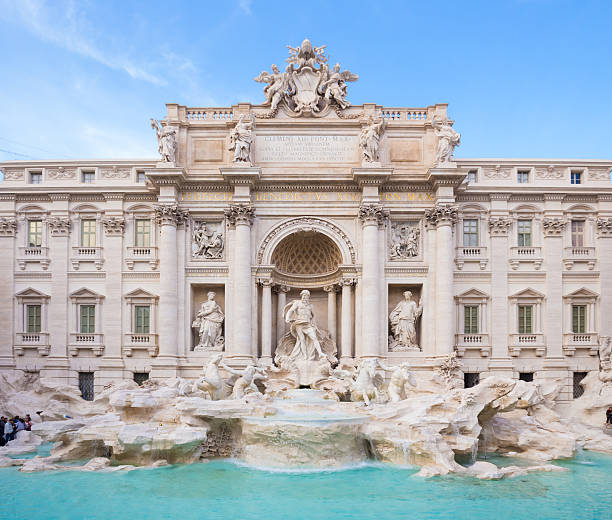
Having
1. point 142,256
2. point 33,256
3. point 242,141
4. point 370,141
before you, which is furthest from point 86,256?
point 370,141

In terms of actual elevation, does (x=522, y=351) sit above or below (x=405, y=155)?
below

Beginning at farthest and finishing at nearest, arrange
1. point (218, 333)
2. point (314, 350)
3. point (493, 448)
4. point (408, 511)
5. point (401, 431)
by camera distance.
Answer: point (218, 333) → point (314, 350) → point (493, 448) → point (401, 431) → point (408, 511)

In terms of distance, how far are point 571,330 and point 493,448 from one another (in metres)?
8.75

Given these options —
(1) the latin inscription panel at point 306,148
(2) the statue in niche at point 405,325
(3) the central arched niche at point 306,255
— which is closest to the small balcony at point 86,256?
(3) the central arched niche at point 306,255

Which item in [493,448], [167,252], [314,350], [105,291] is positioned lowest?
[493,448]

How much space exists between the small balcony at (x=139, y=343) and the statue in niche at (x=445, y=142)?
1473cm

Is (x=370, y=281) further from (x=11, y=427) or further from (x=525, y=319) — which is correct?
(x=11, y=427)

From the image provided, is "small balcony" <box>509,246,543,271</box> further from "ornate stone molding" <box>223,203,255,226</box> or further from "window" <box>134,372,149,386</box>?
"window" <box>134,372,149,386</box>

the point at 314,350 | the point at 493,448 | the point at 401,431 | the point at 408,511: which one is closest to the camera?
the point at 408,511

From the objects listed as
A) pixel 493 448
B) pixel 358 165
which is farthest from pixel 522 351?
pixel 358 165

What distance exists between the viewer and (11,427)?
18641 mm

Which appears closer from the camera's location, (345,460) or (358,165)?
(345,460)

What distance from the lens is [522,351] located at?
22.9 m

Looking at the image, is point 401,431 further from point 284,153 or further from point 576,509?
point 284,153
